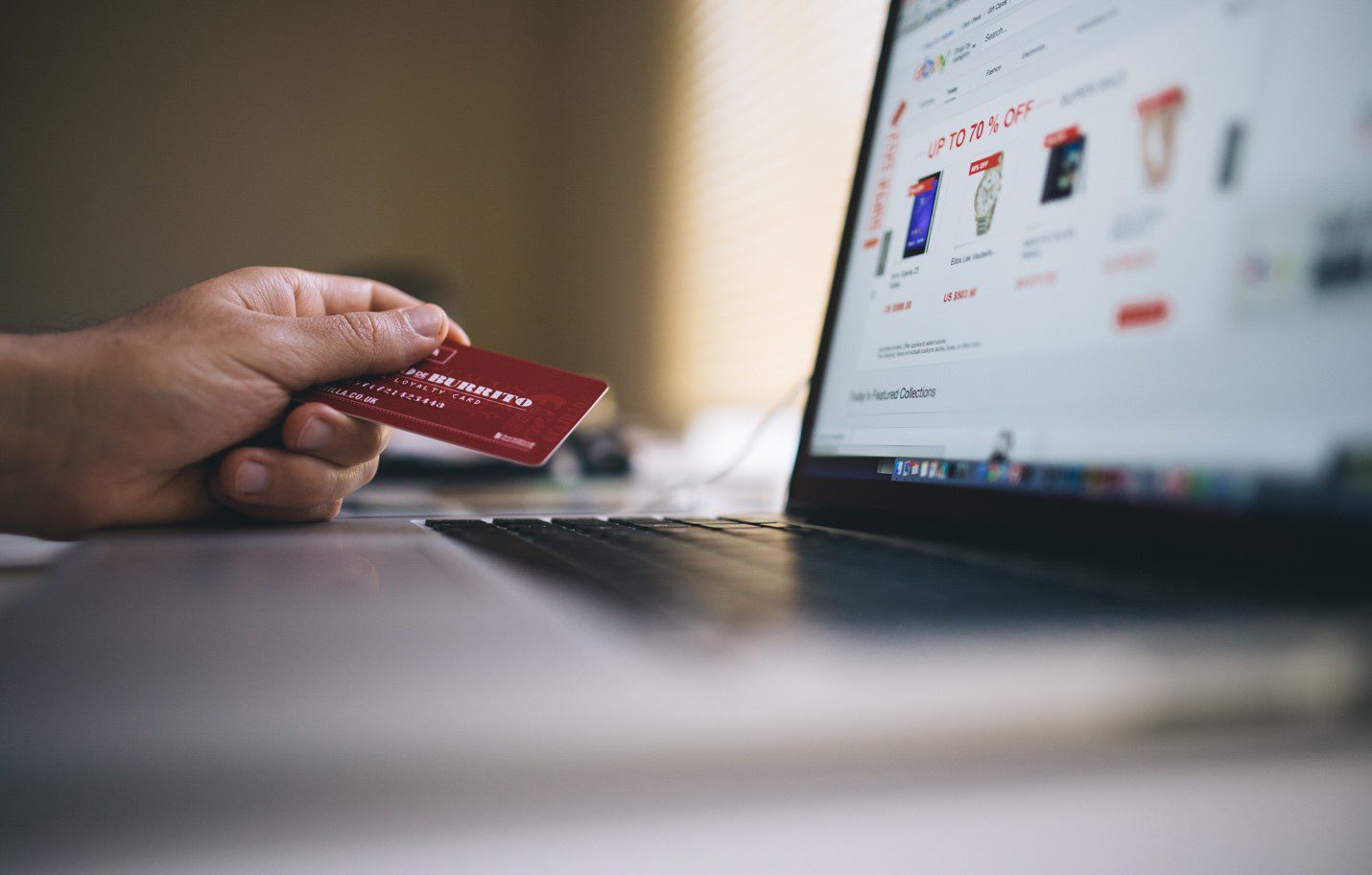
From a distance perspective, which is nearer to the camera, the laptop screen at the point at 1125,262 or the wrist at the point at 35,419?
Result: the laptop screen at the point at 1125,262

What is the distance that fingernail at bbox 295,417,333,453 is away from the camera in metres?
0.61

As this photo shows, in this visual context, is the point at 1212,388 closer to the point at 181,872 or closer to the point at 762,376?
the point at 181,872

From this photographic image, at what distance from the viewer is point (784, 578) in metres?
0.36

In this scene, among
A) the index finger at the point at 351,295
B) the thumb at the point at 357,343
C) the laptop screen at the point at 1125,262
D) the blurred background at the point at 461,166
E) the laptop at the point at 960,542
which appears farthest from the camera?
the blurred background at the point at 461,166

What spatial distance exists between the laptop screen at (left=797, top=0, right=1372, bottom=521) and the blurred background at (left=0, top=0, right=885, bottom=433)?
144 cm

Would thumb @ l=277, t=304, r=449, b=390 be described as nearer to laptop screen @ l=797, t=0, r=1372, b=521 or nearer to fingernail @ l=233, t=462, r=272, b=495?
fingernail @ l=233, t=462, r=272, b=495

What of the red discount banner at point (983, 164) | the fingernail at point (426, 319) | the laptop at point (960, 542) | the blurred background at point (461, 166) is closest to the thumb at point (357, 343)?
the fingernail at point (426, 319)

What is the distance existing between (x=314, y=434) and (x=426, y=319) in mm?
116

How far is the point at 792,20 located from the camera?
2.11 metres

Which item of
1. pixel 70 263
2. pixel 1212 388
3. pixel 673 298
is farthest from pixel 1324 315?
pixel 70 263

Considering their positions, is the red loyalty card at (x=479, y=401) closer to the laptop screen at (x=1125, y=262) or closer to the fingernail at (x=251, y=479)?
the fingernail at (x=251, y=479)

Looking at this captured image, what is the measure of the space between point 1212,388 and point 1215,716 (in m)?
0.21

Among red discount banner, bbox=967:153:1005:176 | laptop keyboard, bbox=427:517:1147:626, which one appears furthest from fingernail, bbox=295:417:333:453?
red discount banner, bbox=967:153:1005:176

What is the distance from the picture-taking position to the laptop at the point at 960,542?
192 mm
